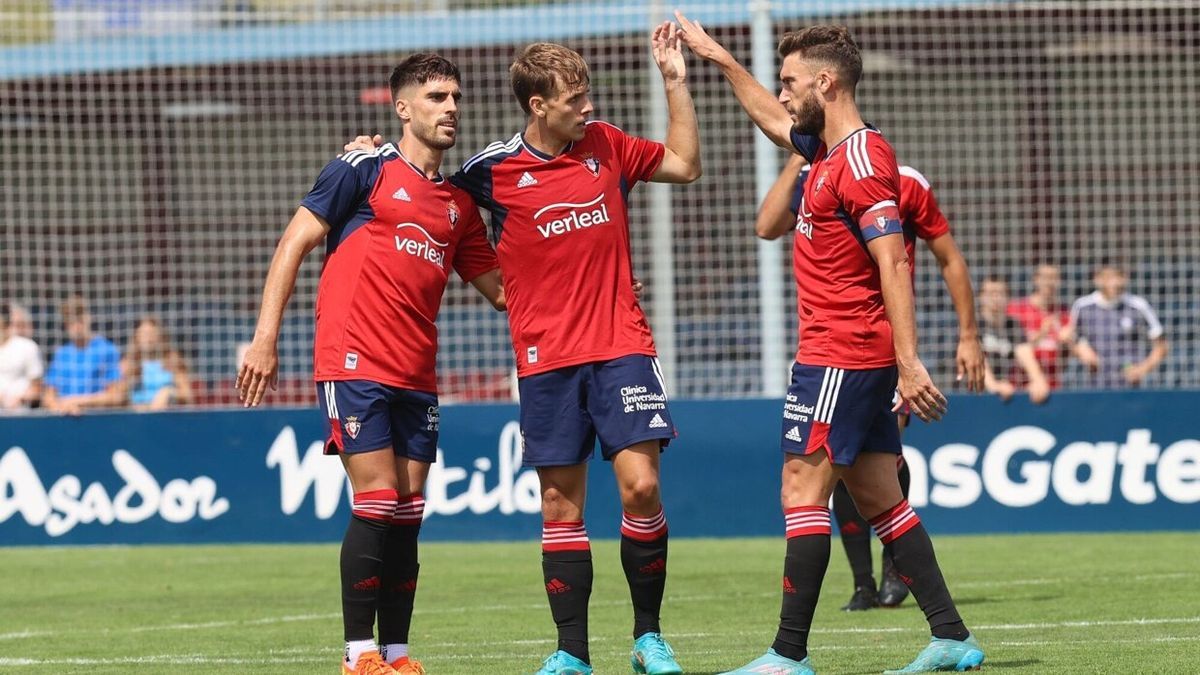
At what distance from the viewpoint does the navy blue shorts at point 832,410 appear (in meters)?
6.62

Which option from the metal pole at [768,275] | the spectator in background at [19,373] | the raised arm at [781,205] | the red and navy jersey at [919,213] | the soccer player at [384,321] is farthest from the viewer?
the spectator in background at [19,373]

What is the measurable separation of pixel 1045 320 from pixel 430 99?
29.5 ft

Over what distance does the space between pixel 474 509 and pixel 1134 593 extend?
608 centimetres

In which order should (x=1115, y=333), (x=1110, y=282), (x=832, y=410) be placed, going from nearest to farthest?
(x=832, y=410) → (x=1110, y=282) → (x=1115, y=333)

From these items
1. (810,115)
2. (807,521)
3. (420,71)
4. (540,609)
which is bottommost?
(540,609)

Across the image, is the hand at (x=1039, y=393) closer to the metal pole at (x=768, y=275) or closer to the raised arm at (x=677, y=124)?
the metal pole at (x=768, y=275)

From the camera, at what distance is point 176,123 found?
17750 mm

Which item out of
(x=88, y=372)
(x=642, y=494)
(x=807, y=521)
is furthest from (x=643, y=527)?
(x=88, y=372)

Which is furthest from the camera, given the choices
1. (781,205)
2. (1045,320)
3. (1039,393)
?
(1045,320)

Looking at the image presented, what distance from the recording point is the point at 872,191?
6.54 metres

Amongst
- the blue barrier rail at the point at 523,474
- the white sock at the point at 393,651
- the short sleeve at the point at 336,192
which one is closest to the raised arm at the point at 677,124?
the short sleeve at the point at 336,192

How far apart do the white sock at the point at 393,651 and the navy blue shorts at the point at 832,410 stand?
1642 millimetres

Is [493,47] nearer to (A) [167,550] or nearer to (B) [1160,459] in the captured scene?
(A) [167,550]

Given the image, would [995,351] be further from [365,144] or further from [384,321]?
[384,321]
